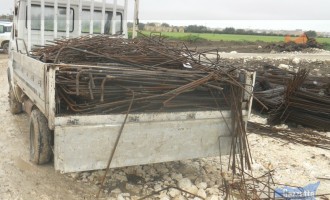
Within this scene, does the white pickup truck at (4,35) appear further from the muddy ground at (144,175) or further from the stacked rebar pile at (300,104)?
the stacked rebar pile at (300,104)

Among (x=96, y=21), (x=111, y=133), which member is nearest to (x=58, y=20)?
(x=96, y=21)

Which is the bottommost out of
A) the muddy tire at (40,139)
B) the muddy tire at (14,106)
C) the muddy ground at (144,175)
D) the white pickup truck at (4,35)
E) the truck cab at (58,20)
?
the muddy ground at (144,175)

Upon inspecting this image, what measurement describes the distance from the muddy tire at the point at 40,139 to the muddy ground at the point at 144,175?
214 mm

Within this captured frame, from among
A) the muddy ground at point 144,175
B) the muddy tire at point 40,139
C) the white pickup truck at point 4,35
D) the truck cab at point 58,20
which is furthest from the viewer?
the white pickup truck at point 4,35

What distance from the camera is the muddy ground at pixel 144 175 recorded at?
4.07 meters

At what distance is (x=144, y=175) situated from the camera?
4555 mm

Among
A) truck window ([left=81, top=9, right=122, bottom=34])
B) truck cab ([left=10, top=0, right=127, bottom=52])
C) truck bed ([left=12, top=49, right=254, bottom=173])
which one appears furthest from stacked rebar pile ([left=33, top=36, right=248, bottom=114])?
truck window ([left=81, top=9, right=122, bottom=34])

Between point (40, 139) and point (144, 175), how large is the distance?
1.32 meters

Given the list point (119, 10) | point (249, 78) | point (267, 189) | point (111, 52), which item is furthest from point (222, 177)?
point (119, 10)

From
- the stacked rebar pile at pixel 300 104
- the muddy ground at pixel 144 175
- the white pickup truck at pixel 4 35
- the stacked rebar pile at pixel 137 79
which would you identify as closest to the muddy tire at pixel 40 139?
the muddy ground at pixel 144 175

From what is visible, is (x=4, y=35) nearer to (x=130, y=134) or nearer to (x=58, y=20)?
(x=58, y=20)

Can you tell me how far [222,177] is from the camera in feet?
14.7

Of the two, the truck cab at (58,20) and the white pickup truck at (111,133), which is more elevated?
the truck cab at (58,20)

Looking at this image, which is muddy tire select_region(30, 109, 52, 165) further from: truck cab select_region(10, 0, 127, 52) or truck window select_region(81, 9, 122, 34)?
truck window select_region(81, 9, 122, 34)
